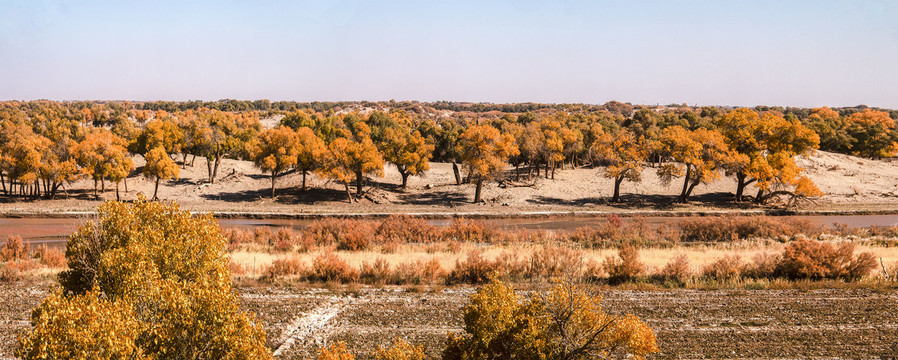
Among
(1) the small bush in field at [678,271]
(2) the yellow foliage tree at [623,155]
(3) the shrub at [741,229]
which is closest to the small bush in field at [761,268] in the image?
(1) the small bush in field at [678,271]

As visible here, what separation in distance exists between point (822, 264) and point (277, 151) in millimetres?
43821

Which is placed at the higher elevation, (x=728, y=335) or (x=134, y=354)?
(x=134, y=354)

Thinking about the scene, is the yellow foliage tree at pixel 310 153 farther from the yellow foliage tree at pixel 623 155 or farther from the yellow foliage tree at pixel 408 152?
the yellow foliage tree at pixel 623 155

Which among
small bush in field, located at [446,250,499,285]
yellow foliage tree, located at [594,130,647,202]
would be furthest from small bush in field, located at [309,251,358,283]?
yellow foliage tree, located at [594,130,647,202]

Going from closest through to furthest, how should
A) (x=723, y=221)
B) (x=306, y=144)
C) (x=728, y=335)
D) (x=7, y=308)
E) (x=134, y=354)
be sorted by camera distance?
1. (x=134, y=354)
2. (x=728, y=335)
3. (x=7, y=308)
4. (x=723, y=221)
5. (x=306, y=144)

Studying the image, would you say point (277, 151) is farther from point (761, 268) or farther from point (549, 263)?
point (761, 268)

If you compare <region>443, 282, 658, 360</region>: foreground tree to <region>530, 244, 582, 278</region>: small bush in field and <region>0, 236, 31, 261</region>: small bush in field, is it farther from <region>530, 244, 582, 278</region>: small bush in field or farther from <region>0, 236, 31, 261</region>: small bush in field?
<region>0, 236, 31, 261</region>: small bush in field

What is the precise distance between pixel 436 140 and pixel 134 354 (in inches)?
2552

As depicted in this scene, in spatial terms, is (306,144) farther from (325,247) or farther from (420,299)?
(420,299)

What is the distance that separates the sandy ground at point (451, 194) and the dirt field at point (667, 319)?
80.5 ft

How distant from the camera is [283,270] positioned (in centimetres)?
2508

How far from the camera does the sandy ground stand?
47062 millimetres

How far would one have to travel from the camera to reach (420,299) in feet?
68.7

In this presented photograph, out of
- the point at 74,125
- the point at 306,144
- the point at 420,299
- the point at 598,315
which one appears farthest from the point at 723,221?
the point at 74,125
